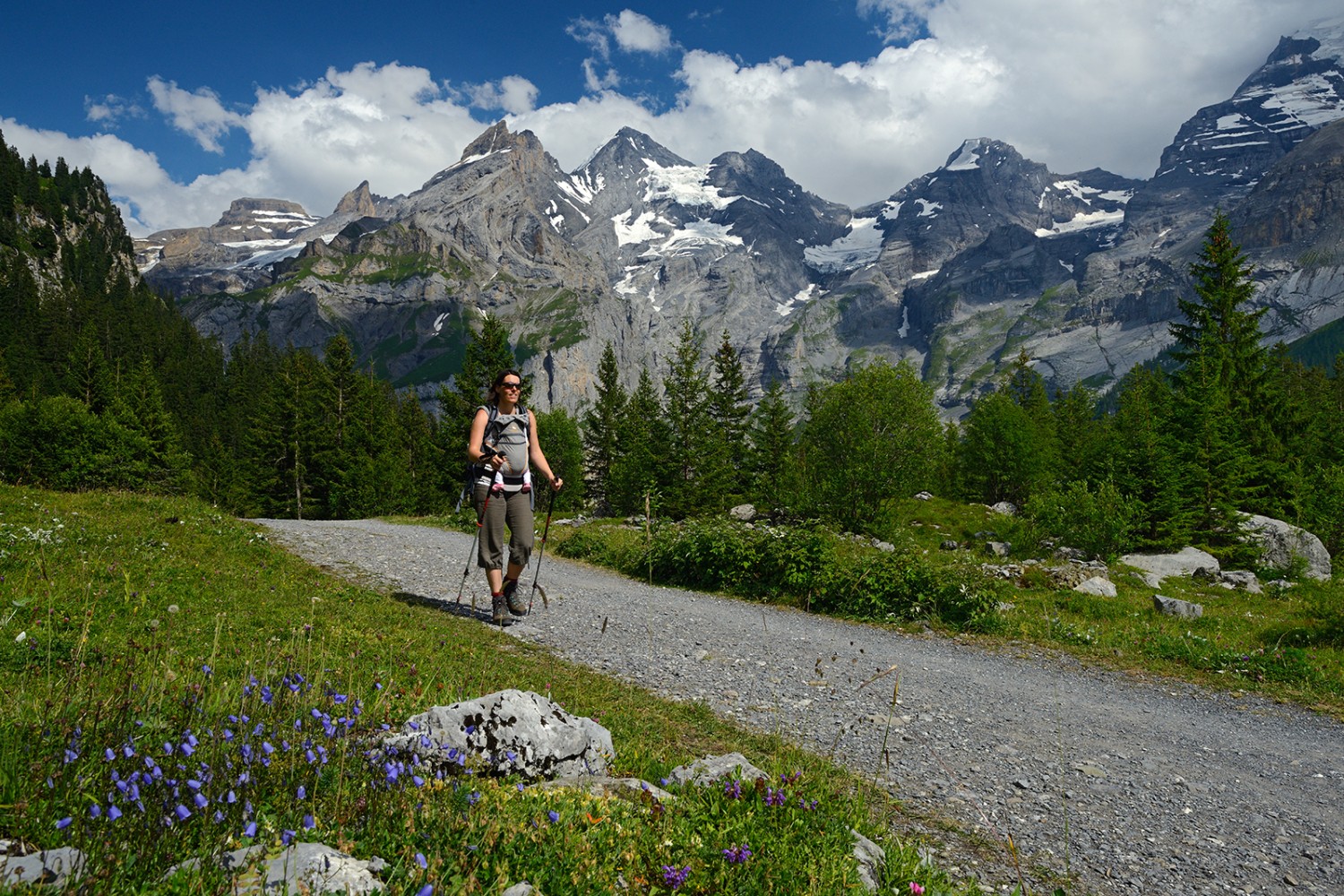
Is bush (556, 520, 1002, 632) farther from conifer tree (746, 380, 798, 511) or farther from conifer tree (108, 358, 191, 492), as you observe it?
conifer tree (108, 358, 191, 492)

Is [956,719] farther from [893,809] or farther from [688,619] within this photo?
[688,619]

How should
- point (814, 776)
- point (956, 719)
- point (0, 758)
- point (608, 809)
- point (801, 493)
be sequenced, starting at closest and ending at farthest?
point (0, 758) → point (608, 809) → point (814, 776) → point (956, 719) → point (801, 493)

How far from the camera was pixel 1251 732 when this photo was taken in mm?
8305

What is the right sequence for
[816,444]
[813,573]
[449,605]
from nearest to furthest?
[449,605], [813,573], [816,444]

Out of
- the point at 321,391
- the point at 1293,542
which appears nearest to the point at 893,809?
the point at 1293,542

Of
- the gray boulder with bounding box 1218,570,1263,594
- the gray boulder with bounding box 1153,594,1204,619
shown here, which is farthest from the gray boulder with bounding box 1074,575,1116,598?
the gray boulder with bounding box 1218,570,1263,594

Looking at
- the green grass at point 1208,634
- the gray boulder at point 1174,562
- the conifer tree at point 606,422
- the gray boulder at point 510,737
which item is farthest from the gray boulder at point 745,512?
the gray boulder at point 510,737

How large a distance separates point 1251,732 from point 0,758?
456 inches

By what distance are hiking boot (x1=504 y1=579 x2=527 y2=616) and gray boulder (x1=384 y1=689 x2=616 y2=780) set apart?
597cm

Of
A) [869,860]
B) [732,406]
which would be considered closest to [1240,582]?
[869,860]

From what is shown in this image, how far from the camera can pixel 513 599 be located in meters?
10.8

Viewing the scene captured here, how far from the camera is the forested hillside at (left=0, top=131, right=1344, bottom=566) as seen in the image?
84.5ft

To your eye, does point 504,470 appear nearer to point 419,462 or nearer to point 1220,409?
point 1220,409

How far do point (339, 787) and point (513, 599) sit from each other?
7898 millimetres
